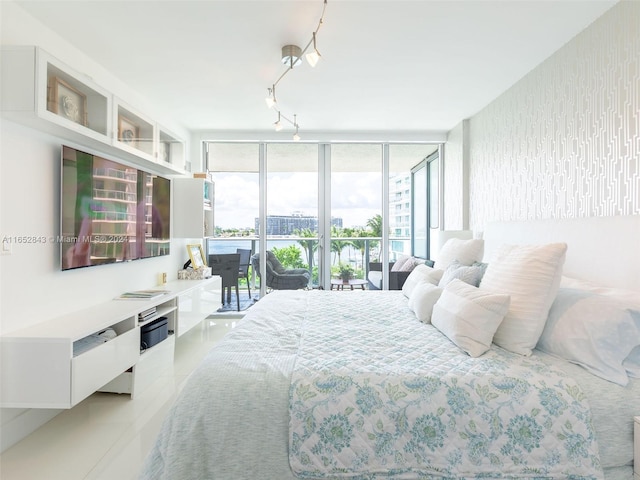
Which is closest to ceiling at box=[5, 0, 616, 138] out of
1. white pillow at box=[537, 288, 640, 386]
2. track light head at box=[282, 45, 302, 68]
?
track light head at box=[282, 45, 302, 68]

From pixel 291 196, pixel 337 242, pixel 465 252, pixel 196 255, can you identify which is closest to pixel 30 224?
pixel 196 255

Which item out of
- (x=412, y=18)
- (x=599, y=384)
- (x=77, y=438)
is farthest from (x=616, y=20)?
(x=77, y=438)

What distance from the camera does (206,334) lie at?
416 centimetres

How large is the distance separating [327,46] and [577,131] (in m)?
1.92

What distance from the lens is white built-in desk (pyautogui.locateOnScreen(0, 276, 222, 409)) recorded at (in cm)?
193

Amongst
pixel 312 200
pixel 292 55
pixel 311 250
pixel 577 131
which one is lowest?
pixel 311 250

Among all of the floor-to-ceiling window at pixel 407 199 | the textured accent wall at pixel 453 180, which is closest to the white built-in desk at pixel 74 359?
the floor-to-ceiling window at pixel 407 199

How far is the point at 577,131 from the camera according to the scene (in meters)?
2.43

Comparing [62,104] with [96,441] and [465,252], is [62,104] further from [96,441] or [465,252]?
[465,252]

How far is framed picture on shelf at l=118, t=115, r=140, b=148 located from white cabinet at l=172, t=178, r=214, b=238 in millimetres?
1298

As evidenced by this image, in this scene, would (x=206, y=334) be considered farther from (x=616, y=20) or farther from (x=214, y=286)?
(x=616, y=20)

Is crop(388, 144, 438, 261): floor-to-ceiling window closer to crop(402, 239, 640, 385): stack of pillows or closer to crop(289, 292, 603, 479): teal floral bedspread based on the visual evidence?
crop(402, 239, 640, 385): stack of pillows

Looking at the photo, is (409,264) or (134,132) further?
(409,264)

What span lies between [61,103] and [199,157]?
287cm
